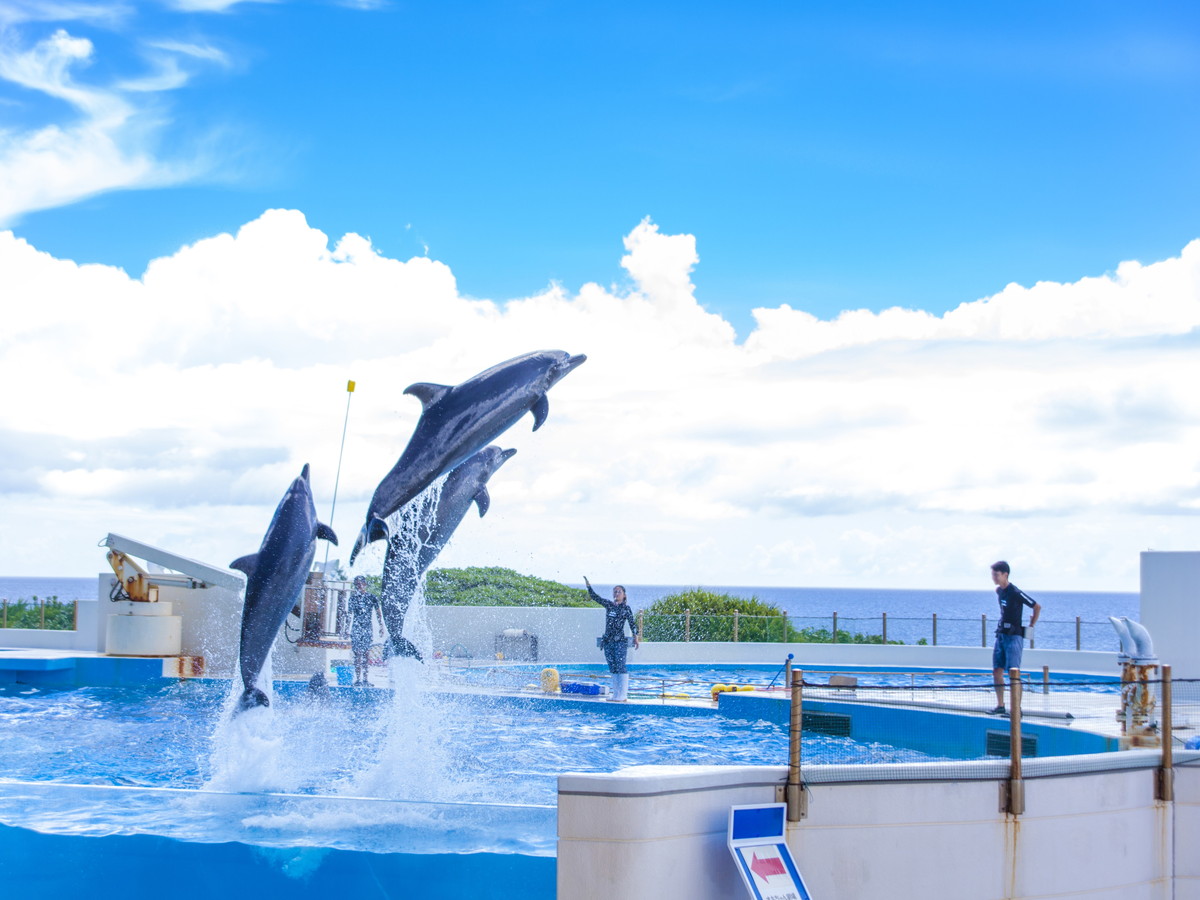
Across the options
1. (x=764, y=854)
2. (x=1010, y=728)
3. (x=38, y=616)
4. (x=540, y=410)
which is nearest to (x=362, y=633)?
(x=540, y=410)

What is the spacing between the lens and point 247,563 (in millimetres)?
8664

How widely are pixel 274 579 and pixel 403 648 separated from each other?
132 centimetres

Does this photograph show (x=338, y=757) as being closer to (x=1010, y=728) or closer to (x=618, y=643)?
(x=618, y=643)

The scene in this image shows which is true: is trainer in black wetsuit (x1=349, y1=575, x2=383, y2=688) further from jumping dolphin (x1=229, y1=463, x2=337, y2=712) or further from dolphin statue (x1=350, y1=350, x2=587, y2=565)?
dolphin statue (x1=350, y1=350, x2=587, y2=565)

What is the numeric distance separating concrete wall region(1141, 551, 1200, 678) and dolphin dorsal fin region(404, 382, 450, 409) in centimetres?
898

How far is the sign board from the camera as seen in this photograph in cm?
496

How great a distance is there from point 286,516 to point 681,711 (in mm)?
5932

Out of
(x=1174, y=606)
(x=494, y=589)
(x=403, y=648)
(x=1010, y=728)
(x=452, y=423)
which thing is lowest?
(x=494, y=589)

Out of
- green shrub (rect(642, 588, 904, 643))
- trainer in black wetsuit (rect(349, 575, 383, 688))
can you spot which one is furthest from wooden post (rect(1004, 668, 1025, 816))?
green shrub (rect(642, 588, 904, 643))

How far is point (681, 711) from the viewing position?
498 inches

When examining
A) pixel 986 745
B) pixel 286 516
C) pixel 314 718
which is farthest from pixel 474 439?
pixel 314 718

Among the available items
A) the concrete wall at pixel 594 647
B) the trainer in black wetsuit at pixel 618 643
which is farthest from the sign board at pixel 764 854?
the concrete wall at pixel 594 647

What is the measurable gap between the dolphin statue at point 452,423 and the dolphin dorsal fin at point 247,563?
2.46 ft

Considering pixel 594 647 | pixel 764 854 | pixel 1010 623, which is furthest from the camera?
pixel 594 647
